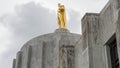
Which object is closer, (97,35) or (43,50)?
(97,35)

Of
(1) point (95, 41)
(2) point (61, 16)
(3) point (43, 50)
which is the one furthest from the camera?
(3) point (43, 50)

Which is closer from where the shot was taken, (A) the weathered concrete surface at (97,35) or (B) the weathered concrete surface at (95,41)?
(B) the weathered concrete surface at (95,41)

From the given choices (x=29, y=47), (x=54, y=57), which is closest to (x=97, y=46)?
(x=54, y=57)

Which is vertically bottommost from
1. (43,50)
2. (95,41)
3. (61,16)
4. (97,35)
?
(43,50)

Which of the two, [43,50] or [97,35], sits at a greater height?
[97,35]

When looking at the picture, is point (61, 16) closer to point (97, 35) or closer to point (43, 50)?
point (43, 50)

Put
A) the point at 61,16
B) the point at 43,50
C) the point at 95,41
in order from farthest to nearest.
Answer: the point at 43,50 < the point at 61,16 < the point at 95,41

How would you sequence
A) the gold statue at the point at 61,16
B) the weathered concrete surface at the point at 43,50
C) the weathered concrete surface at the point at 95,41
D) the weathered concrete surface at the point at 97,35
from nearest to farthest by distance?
the weathered concrete surface at the point at 95,41
the weathered concrete surface at the point at 97,35
the weathered concrete surface at the point at 43,50
the gold statue at the point at 61,16

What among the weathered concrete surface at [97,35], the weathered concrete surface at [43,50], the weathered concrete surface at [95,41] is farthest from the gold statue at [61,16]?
the weathered concrete surface at [97,35]

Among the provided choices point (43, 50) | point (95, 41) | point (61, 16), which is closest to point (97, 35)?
point (95, 41)

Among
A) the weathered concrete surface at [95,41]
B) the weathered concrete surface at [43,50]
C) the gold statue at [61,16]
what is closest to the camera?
the weathered concrete surface at [95,41]

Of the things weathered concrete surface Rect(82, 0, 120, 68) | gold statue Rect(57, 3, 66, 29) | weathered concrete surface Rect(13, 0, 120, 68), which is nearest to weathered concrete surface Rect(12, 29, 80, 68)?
gold statue Rect(57, 3, 66, 29)

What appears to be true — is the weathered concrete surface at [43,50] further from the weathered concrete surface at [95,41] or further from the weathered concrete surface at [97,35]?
the weathered concrete surface at [97,35]

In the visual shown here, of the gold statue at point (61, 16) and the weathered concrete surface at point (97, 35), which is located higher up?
the gold statue at point (61, 16)
